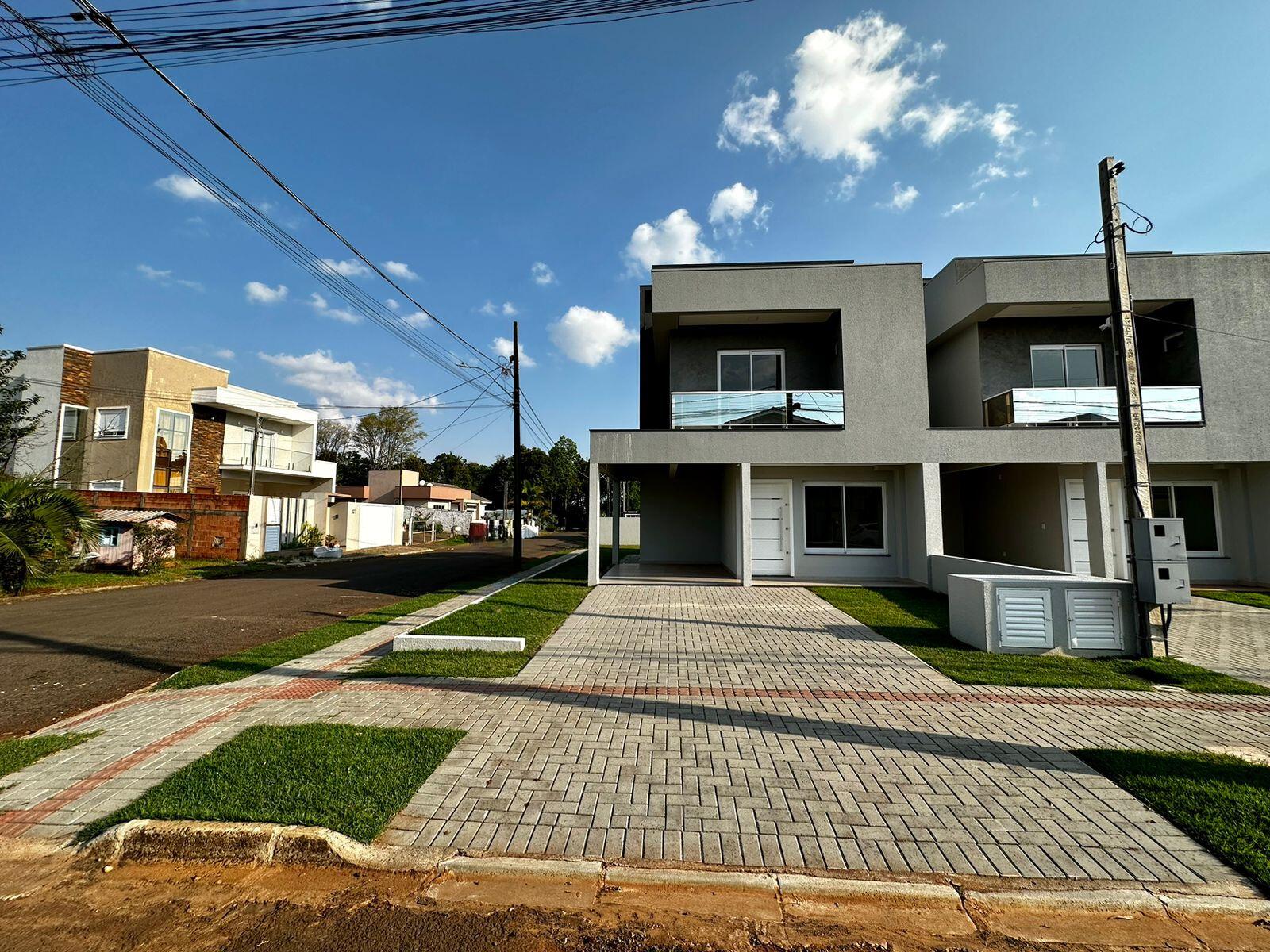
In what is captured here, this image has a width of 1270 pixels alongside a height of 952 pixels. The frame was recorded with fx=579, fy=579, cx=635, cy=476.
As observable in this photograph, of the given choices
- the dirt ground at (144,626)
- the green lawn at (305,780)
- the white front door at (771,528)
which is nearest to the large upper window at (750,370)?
the white front door at (771,528)

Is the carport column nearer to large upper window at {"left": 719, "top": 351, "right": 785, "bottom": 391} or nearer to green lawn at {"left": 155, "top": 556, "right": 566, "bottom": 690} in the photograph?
large upper window at {"left": 719, "top": 351, "right": 785, "bottom": 391}

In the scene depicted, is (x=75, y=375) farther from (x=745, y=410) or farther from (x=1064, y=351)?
(x=1064, y=351)

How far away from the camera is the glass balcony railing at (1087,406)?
487 inches

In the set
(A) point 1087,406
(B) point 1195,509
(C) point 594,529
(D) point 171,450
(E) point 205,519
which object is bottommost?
(C) point 594,529

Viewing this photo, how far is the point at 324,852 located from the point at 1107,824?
4331 millimetres

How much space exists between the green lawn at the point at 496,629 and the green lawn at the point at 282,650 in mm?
1272

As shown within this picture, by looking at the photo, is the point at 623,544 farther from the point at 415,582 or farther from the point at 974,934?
the point at 974,934

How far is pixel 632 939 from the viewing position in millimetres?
2473

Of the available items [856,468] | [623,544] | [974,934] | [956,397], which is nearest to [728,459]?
[856,468]

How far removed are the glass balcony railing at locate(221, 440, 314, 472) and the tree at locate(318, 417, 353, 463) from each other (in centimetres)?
3271

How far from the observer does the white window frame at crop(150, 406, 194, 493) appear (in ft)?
82.6

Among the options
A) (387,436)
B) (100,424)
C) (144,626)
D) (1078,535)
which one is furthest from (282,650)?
(387,436)

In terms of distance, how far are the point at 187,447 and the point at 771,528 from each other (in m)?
27.1

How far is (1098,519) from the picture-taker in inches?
471
